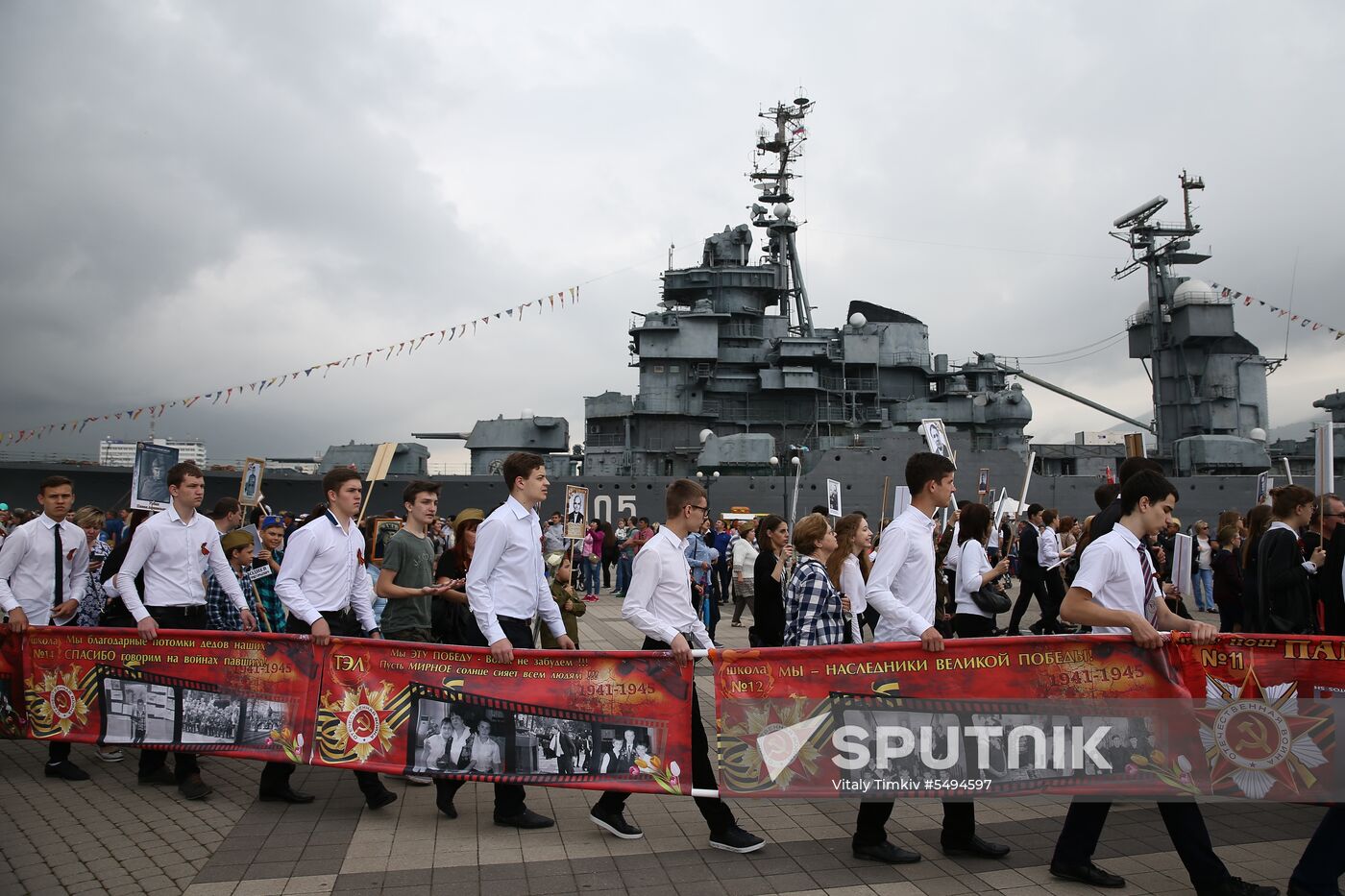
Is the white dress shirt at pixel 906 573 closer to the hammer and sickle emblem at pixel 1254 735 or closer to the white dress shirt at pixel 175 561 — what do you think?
the hammer and sickle emblem at pixel 1254 735

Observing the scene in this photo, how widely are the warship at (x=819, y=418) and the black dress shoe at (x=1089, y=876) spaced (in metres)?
25.3

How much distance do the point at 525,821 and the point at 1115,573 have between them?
10.4 ft

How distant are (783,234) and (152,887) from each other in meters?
37.5

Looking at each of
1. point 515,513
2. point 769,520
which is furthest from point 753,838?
point 769,520

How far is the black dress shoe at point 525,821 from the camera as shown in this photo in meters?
4.57

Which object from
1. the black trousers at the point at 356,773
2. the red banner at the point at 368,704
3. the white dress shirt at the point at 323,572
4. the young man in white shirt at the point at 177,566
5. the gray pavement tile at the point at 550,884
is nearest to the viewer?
the gray pavement tile at the point at 550,884

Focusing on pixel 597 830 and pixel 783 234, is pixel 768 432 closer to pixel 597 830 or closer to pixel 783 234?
pixel 783 234

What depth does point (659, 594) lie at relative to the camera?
4.42 m

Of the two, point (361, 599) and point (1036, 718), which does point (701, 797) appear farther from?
point (361, 599)

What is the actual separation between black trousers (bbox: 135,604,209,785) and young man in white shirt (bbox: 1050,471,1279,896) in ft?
15.5

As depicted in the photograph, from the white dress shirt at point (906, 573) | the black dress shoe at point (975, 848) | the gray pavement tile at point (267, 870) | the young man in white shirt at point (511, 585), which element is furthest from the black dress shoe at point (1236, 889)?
the gray pavement tile at point (267, 870)

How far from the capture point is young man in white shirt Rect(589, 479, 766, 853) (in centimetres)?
425

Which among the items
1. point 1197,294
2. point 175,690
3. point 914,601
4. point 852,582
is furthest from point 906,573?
point 1197,294

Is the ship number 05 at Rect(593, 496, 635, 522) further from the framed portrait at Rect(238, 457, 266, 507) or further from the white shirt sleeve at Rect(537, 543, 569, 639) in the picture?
the white shirt sleeve at Rect(537, 543, 569, 639)
